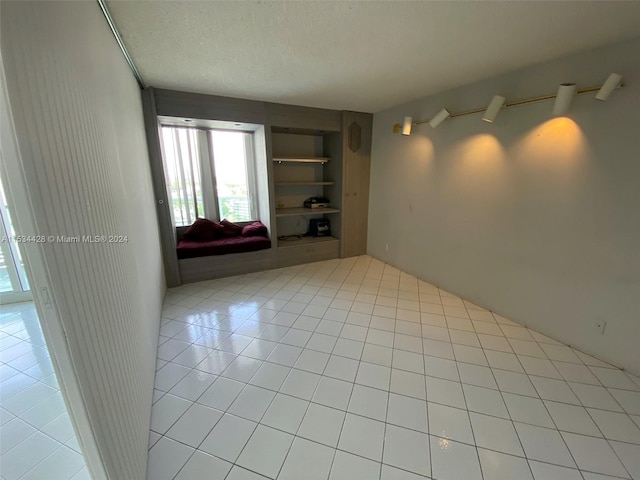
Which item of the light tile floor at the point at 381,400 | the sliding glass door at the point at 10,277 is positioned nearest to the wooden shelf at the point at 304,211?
the light tile floor at the point at 381,400

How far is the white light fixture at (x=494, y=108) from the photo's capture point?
236 cm

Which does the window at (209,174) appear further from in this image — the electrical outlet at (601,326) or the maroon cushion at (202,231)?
the electrical outlet at (601,326)

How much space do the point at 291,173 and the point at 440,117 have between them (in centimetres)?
241

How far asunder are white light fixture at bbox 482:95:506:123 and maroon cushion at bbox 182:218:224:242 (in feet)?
12.0

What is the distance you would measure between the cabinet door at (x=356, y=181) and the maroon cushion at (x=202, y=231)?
6.85 feet

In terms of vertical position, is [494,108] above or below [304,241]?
above

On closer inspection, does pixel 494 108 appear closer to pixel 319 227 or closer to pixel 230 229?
pixel 319 227

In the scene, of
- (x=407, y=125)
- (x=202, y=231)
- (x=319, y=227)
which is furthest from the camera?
(x=319, y=227)

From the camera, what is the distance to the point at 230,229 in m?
4.06

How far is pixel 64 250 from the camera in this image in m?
0.80

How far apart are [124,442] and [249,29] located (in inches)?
92.8

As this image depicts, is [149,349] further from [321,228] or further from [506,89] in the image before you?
[506,89]

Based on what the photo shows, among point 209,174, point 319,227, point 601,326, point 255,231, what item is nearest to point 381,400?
point 601,326

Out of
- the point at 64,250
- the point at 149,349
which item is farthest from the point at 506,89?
the point at 149,349
